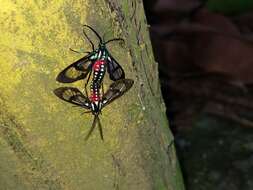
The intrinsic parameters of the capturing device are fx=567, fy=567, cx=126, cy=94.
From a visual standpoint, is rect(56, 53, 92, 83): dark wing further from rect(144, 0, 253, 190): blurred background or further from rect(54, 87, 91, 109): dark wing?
rect(144, 0, 253, 190): blurred background

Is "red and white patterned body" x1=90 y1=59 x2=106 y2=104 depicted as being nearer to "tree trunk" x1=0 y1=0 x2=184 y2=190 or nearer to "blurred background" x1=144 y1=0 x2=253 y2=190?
"tree trunk" x1=0 y1=0 x2=184 y2=190

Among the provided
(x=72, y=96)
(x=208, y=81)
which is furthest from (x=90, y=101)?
(x=208, y=81)

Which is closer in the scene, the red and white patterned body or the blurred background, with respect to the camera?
the red and white patterned body

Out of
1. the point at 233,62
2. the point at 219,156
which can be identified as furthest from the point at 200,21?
the point at 219,156

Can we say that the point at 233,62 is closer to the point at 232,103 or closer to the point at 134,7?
the point at 232,103

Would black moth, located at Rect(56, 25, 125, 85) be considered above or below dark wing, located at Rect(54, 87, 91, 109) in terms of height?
above

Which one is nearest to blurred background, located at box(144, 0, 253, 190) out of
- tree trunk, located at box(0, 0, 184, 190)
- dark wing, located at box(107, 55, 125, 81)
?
tree trunk, located at box(0, 0, 184, 190)

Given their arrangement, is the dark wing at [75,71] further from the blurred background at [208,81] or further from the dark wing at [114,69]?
the blurred background at [208,81]

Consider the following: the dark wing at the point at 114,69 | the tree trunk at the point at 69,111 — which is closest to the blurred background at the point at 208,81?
the tree trunk at the point at 69,111
